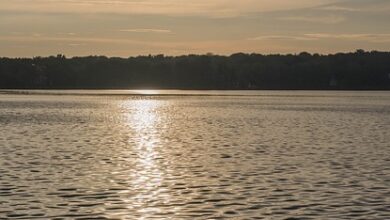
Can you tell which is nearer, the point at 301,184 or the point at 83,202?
the point at 83,202

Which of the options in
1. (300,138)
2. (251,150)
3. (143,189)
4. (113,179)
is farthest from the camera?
(300,138)

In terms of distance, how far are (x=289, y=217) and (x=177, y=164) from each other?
1286 centimetres

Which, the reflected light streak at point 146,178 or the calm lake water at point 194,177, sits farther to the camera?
the reflected light streak at point 146,178

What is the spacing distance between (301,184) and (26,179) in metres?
10.4

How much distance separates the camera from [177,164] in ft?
108

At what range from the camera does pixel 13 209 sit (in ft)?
68.7

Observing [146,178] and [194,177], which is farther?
[194,177]

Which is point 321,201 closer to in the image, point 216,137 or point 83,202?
point 83,202

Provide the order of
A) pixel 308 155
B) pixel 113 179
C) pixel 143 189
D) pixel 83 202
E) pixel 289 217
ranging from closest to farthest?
1. pixel 289 217
2. pixel 83 202
3. pixel 143 189
4. pixel 113 179
5. pixel 308 155

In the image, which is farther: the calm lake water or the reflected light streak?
the reflected light streak

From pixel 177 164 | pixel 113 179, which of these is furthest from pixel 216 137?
pixel 113 179

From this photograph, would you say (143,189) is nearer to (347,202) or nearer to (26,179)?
(26,179)

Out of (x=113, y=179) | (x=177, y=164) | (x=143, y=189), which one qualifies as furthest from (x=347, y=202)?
(x=177, y=164)

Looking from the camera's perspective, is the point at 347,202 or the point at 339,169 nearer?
the point at 347,202
